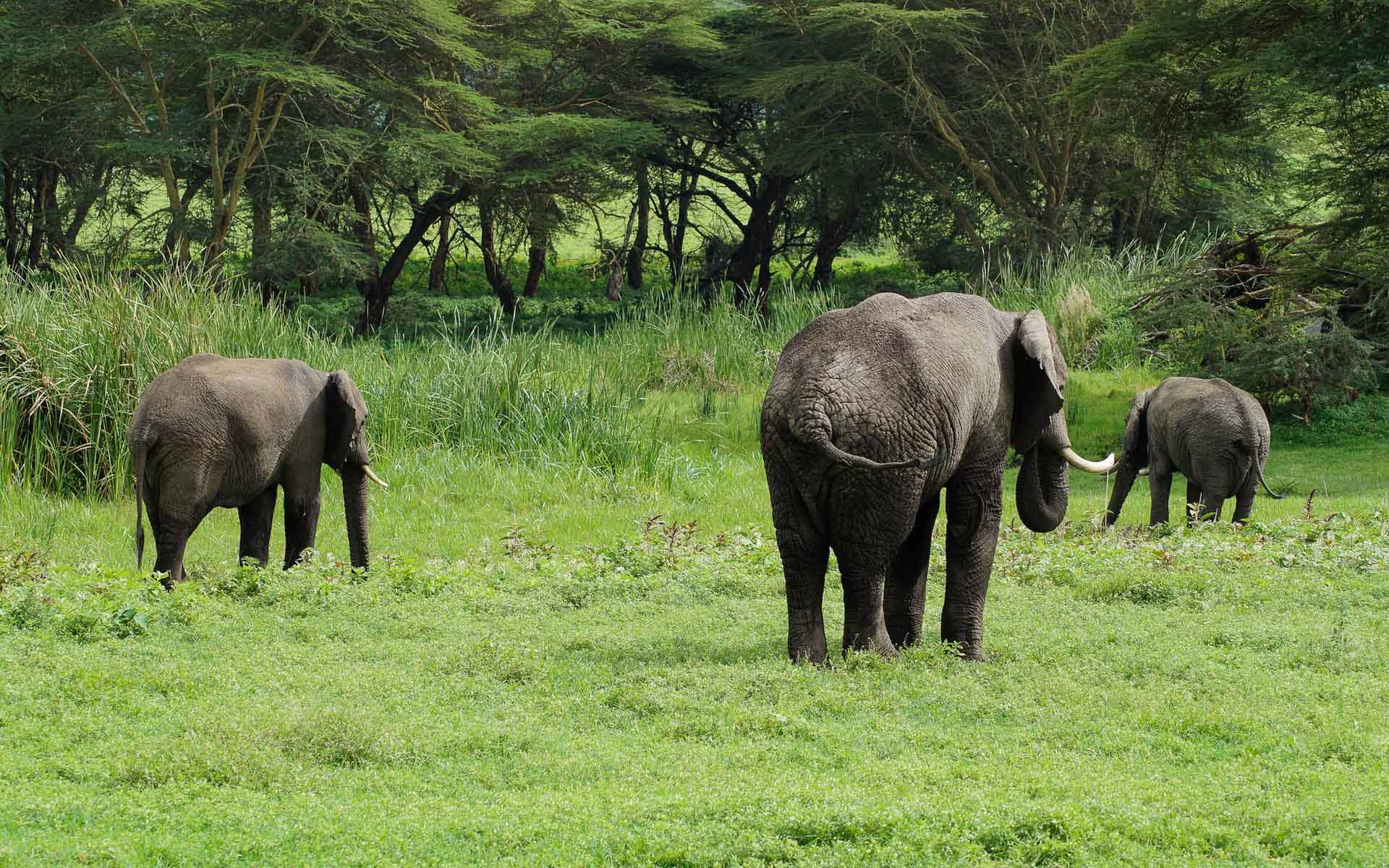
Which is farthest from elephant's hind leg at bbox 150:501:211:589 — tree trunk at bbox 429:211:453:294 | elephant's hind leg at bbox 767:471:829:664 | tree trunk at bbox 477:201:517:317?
tree trunk at bbox 429:211:453:294

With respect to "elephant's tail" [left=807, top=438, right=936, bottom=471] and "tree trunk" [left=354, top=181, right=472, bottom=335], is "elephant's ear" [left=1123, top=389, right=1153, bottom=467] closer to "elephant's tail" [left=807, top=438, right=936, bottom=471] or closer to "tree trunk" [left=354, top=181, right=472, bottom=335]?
"elephant's tail" [left=807, top=438, right=936, bottom=471]

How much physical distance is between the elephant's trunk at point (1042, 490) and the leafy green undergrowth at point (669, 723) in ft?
1.75

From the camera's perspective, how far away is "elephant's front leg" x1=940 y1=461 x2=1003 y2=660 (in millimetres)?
6641

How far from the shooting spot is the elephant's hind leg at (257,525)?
9.66m

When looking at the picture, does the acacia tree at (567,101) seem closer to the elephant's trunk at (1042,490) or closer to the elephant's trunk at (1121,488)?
the elephant's trunk at (1121,488)

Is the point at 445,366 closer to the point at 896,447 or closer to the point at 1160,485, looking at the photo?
the point at 1160,485

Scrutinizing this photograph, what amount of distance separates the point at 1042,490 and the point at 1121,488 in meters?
4.77

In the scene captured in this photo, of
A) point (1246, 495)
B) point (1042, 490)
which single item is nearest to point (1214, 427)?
point (1246, 495)

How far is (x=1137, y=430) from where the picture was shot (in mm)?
12133

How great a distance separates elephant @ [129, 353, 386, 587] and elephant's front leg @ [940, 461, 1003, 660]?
4.34 m

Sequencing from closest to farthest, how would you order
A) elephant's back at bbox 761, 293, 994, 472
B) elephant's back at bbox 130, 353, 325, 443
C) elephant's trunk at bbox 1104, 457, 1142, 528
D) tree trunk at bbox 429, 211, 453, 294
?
elephant's back at bbox 761, 293, 994, 472, elephant's back at bbox 130, 353, 325, 443, elephant's trunk at bbox 1104, 457, 1142, 528, tree trunk at bbox 429, 211, 453, 294

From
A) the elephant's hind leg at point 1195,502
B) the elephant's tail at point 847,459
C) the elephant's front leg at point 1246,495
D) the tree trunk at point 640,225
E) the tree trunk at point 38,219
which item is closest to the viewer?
the elephant's tail at point 847,459

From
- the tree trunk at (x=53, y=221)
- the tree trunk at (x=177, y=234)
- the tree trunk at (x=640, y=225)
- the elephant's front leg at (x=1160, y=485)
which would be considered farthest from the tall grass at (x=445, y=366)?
the tree trunk at (x=53, y=221)

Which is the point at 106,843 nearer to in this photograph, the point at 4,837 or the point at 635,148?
the point at 4,837
